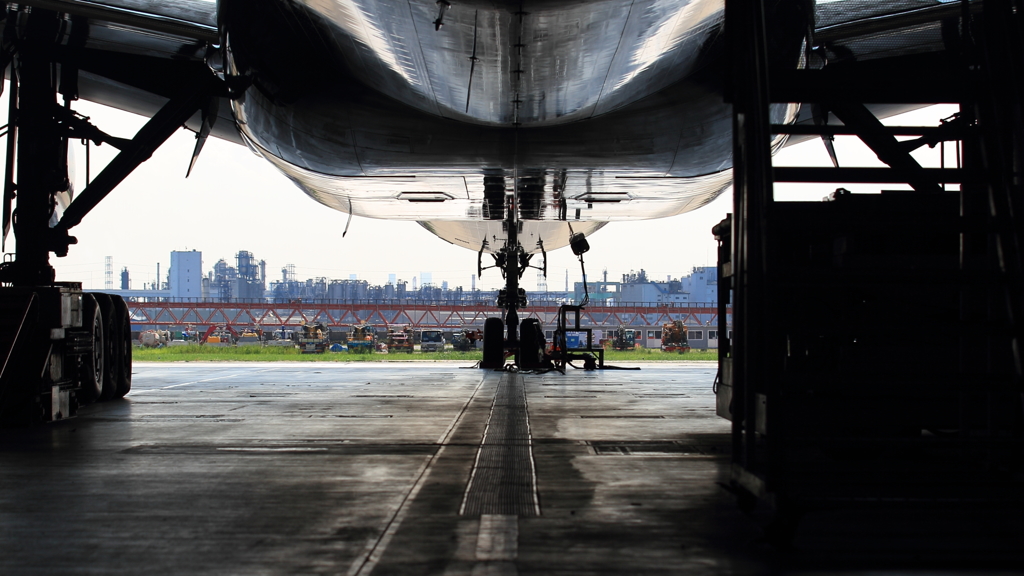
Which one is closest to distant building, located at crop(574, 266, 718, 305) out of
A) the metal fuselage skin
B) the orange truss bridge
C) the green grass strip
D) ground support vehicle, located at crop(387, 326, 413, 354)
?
the orange truss bridge

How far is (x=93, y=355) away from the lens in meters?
9.91

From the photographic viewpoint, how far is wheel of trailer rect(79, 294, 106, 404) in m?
9.58

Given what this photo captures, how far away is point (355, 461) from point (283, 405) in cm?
456

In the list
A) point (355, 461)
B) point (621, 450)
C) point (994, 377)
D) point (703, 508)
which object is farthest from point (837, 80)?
point (355, 461)

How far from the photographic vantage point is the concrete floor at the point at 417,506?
10.4 feet

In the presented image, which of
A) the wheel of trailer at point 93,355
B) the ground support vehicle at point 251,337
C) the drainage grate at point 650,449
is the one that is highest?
the wheel of trailer at point 93,355

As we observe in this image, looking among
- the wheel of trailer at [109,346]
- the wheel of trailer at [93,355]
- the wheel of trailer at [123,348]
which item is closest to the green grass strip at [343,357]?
the wheel of trailer at [123,348]

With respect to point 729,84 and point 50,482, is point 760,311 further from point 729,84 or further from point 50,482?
point 50,482

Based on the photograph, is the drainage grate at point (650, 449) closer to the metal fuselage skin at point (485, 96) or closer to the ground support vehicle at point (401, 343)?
the metal fuselage skin at point (485, 96)

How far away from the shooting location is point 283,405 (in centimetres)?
980

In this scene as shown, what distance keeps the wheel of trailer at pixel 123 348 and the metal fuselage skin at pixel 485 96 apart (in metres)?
3.05

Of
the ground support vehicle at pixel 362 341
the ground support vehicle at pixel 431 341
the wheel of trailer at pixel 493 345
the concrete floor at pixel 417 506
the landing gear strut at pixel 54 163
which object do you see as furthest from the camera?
the ground support vehicle at pixel 431 341

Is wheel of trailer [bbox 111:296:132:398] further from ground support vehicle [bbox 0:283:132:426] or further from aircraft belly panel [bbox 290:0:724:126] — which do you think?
aircraft belly panel [bbox 290:0:724:126]

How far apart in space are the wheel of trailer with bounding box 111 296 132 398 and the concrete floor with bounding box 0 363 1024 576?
8.03ft
